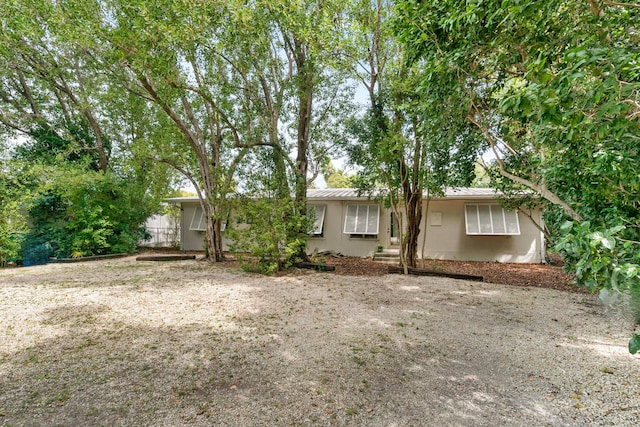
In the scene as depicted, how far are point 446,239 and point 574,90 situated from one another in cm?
974

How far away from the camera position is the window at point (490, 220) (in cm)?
1003

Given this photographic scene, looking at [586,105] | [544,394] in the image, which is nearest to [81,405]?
[544,394]

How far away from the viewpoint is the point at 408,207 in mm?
8195

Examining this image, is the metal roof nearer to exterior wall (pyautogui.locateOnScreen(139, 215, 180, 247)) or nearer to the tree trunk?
the tree trunk

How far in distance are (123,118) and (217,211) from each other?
8.09m

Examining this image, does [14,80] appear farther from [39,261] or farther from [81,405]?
[81,405]

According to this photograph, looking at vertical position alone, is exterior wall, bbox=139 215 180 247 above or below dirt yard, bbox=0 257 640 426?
above

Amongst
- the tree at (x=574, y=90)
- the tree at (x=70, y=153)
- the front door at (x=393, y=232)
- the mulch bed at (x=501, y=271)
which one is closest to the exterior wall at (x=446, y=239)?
the front door at (x=393, y=232)

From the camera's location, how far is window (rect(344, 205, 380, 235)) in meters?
11.3

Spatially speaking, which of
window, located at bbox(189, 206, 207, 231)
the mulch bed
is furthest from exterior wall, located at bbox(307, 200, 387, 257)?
window, located at bbox(189, 206, 207, 231)

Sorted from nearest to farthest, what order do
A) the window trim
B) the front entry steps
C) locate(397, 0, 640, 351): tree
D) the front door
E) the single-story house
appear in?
locate(397, 0, 640, 351): tree, the single-story house, the front entry steps, the window trim, the front door

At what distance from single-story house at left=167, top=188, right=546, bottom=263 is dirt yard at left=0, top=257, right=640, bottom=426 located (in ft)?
16.6

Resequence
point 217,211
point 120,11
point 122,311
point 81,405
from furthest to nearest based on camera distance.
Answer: point 217,211
point 120,11
point 122,311
point 81,405

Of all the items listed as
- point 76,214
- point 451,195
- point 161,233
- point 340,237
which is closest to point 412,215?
point 451,195
